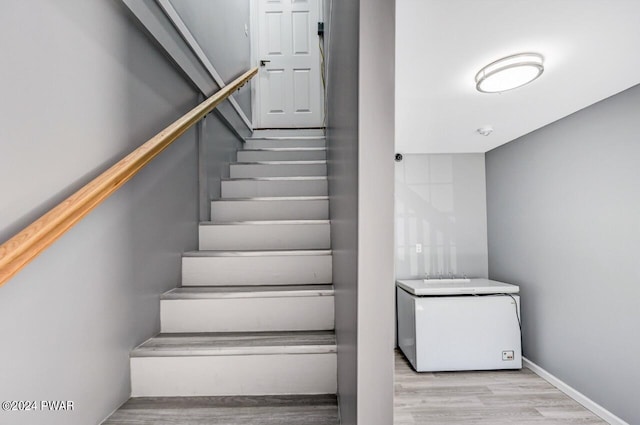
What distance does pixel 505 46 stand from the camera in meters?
1.59

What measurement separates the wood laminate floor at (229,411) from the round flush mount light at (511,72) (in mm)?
1725

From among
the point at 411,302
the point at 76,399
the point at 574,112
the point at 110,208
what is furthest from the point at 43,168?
the point at 574,112

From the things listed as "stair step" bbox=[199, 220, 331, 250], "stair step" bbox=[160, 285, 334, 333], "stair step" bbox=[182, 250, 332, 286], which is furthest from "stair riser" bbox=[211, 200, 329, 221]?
"stair step" bbox=[160, 285, 334, 333]

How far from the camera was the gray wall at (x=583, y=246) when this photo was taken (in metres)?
2.03

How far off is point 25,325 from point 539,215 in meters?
3.21

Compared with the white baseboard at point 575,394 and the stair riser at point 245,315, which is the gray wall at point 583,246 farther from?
the stair riser at point 245,315

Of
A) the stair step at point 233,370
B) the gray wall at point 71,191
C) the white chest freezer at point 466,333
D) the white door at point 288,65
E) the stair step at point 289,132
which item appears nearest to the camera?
the gray wall at point 71,191

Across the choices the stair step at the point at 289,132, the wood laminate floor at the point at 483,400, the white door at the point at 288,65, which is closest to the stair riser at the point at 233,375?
the wood laminate floor at the point at 483,400

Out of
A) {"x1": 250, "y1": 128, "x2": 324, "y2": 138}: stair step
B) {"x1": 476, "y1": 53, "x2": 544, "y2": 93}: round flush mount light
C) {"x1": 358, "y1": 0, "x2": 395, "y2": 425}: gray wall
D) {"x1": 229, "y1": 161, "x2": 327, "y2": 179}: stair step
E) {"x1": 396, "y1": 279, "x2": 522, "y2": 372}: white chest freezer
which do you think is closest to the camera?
{"x1": 358, "y1": 0, "x2": 395, "y2": 425}: gray wall

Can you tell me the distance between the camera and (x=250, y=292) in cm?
157

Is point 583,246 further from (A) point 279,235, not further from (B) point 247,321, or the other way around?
(B) point 247,321

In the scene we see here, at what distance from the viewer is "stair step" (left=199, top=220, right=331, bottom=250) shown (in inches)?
79.1

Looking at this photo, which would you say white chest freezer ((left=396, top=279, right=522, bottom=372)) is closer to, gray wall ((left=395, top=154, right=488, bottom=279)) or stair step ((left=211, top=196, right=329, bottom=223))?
gray wall ((left=395, top=154, right=488, bottom=279))

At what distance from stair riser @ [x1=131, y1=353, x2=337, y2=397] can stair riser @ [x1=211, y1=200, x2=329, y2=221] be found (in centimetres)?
106
